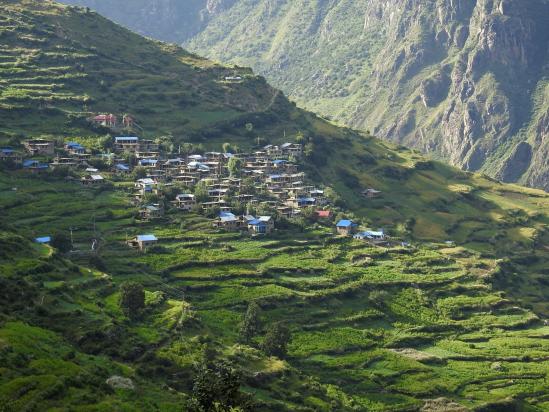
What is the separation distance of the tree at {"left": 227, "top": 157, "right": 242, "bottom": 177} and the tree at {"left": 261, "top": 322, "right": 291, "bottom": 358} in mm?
71953

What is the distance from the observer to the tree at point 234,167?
530ft

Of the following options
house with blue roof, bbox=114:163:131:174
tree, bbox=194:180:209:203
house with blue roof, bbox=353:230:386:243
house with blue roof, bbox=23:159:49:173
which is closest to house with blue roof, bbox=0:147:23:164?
house with blue roof, bbox=23:159:49:173

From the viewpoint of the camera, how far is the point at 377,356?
98188 millimetres

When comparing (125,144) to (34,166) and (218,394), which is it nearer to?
(34,166)

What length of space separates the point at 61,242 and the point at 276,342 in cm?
3090

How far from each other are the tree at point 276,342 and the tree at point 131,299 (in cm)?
1419

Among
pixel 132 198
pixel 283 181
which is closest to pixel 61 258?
pixel 132 198

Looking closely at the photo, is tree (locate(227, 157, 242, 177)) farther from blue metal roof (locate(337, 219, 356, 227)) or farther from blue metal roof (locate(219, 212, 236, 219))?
blue metal roof (locate(219, 212, 236, 219))

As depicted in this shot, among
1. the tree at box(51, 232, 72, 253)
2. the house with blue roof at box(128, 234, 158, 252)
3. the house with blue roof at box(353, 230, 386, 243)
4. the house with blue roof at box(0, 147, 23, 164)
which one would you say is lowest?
the house with blue roof at box(353, 230, 386, 243)

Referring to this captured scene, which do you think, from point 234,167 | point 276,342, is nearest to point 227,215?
point 234,167

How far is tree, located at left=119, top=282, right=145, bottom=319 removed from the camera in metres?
87.1

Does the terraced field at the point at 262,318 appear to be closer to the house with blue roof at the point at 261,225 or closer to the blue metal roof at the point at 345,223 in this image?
the house with blue roof at the point at 261,225

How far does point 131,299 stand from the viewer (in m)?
87.3

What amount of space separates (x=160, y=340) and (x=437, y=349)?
38.0 meters
